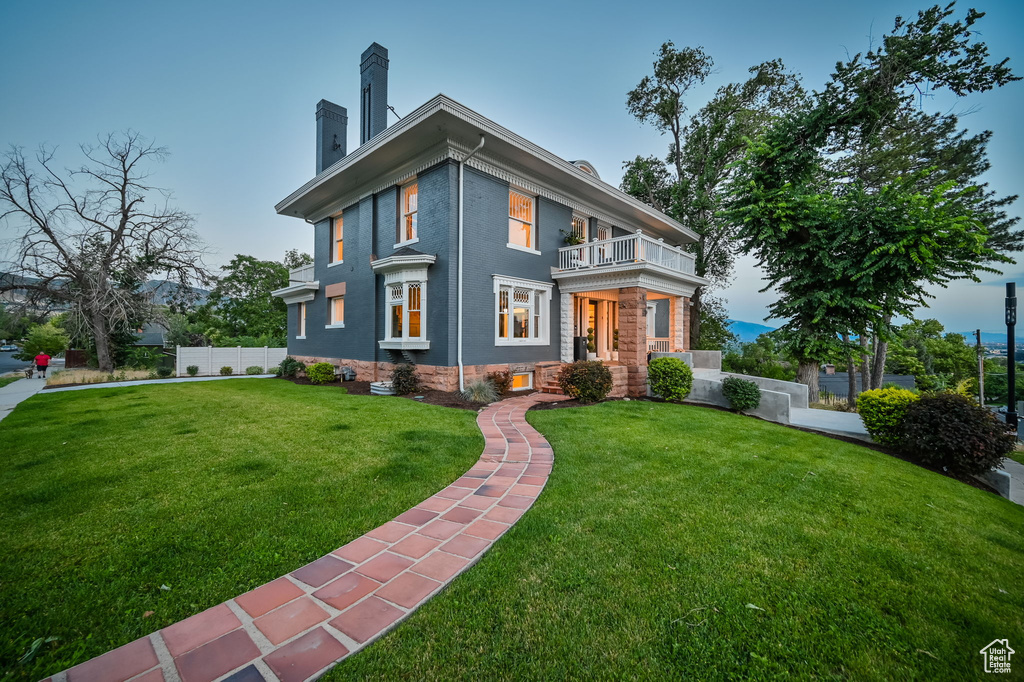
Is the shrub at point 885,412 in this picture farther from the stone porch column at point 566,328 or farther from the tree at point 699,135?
the tree at point 699,135

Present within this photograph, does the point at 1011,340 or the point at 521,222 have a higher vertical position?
the point at 521,222

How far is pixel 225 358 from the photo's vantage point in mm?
16188

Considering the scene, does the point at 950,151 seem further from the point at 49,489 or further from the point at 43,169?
the point at 43,169

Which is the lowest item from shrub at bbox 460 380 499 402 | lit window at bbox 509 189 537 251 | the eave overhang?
shrub at bbox 460 380 499 402

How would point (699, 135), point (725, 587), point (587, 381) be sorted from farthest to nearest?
point (699, 135) → point (587, 381) → point (725, 587)

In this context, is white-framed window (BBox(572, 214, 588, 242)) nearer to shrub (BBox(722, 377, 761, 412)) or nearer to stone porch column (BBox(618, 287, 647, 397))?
stone porch column (BBox(618, 287, 647, 397))

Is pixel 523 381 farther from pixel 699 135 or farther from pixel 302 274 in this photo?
pixel 699 135

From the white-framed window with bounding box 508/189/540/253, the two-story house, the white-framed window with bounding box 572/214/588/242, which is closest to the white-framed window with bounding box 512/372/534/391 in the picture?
the two-story house

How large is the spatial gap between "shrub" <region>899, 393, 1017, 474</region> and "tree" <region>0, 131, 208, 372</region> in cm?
2257

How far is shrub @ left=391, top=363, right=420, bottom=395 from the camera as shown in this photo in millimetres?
9711

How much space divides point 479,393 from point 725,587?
23.1 feet

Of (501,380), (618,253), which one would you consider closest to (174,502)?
(501,380)

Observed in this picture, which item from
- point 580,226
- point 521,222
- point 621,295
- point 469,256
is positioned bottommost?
point 621,295

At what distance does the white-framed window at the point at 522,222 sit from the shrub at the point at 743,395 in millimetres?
6564
